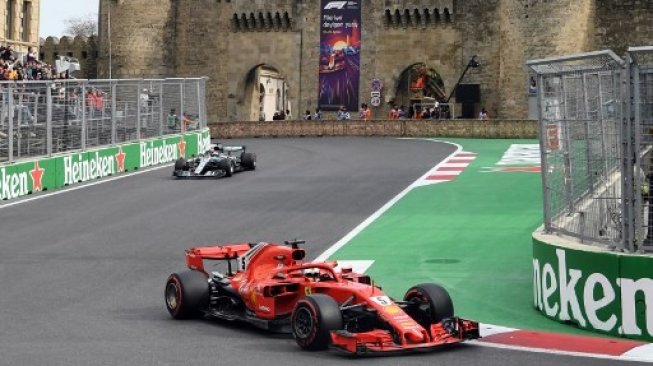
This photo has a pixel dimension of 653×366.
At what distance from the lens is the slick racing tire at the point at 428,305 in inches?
442

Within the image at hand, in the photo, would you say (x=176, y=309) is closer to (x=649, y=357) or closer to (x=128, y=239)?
(x=649, y=357)

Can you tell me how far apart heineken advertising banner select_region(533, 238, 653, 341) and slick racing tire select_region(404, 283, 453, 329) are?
132cm

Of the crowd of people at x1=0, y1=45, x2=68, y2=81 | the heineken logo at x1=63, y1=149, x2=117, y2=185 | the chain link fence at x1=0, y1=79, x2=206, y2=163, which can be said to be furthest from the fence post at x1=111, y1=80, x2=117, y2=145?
the crowd of people at x1=0, y1=45, x2=68, y2=81

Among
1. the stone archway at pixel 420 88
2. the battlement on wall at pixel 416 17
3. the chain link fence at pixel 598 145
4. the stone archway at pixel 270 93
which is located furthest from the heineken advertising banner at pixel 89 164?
the stone archway at pixel 270 93

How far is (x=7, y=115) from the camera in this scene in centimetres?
2467

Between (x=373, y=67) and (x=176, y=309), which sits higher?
(x=373, y=67)

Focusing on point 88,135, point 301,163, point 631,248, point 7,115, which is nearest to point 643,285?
point 631,248

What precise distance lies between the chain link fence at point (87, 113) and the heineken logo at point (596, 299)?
47.5 feet

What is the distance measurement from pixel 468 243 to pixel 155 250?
4148mm

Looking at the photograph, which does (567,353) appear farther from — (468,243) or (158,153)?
(158,153)

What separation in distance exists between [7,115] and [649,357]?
16.6 m

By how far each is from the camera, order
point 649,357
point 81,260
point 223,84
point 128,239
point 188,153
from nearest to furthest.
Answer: point 649,357 → point 81,260 → point 128,239 → point 188,153 → point 223,84

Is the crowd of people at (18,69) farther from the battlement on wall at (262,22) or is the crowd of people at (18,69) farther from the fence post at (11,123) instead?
the battlement on wall at (262,22)

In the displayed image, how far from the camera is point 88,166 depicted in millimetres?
28969
